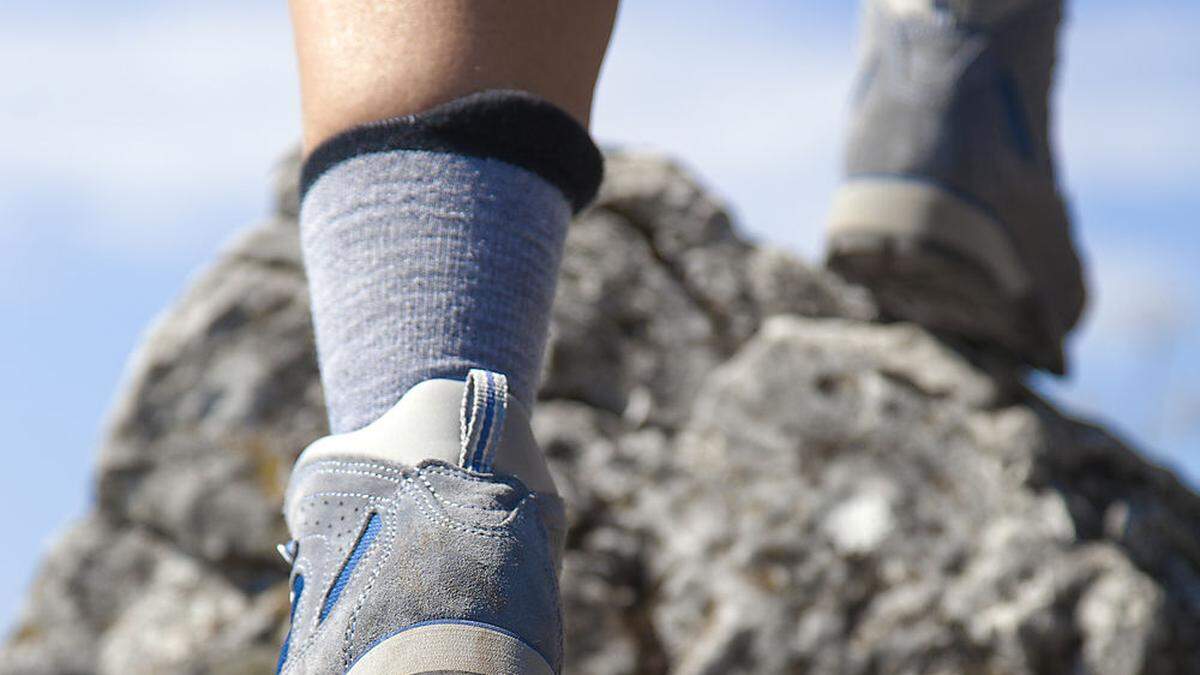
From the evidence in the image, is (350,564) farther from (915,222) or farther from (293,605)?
(915,222)

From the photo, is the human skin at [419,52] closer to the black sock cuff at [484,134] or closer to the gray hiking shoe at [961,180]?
the black sock cuff at [484,134]

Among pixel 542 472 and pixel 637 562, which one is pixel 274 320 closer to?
pixel 637 562

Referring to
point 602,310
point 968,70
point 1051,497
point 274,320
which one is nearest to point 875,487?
point 1051,497

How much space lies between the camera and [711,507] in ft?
9.60

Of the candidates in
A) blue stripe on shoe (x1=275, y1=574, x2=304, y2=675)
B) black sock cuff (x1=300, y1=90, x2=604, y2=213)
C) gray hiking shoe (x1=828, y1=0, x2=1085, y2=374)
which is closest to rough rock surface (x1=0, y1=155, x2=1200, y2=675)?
gray hiking shoe (x1=828, y1=0, x2=1085, y2=374)

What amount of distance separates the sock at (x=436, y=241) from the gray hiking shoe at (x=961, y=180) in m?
1.93

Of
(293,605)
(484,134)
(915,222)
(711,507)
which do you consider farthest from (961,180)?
(293,605)

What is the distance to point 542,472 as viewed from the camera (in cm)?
130

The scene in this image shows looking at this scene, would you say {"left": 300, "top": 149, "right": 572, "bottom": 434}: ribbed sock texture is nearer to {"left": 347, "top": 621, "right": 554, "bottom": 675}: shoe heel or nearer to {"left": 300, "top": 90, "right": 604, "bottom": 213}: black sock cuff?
{"left": 300, "top": 90, "right": 604, "bottom": 213}: black sock cuff

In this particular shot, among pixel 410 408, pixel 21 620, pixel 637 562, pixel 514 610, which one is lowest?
pixel 21 620

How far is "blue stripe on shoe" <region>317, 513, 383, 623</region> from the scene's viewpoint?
1.20m

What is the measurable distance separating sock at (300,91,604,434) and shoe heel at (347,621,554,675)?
0.24m

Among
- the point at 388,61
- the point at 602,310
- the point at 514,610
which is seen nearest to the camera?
the point at 514,610

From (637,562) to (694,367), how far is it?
0.57 metres
